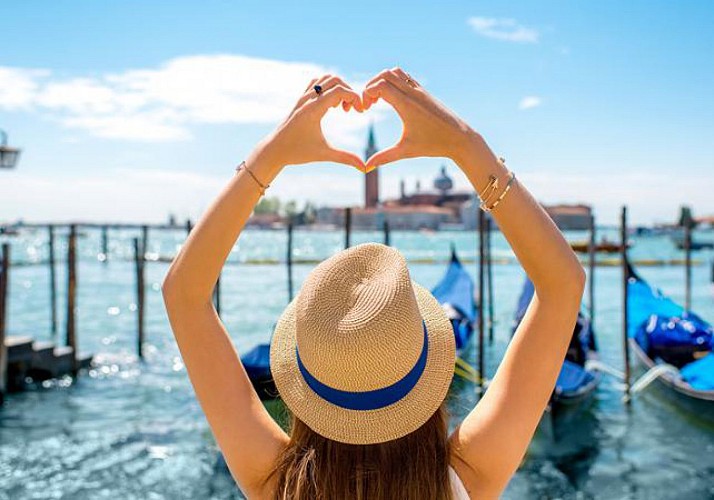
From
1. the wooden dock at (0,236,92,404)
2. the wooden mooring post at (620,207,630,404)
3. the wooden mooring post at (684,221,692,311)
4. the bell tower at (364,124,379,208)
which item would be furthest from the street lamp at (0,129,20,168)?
the bell tower at (364,124,379,208)

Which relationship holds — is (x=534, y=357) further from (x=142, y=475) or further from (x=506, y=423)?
(x=142, y=475)

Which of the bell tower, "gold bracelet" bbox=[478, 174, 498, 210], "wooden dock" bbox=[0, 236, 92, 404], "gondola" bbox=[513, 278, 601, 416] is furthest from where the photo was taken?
the bell tower

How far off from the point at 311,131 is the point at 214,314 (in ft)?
0.79

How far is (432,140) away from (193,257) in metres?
0.30

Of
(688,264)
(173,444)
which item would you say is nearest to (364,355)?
(173,444)

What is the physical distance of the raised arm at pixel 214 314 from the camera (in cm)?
80

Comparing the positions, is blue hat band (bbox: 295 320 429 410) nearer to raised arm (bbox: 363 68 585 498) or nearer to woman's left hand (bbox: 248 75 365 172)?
raised arm (bbox: 363 68 585 498)

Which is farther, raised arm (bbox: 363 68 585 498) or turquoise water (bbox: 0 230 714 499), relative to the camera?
turquoise water (bbox: 0 230 714 499)

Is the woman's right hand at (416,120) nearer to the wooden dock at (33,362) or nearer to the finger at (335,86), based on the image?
the finger at (335,86)

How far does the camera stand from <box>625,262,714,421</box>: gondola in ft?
21.9

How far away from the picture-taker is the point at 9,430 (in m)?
6.15

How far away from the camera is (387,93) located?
749 millimetres

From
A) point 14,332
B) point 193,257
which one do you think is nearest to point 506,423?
point 193,257

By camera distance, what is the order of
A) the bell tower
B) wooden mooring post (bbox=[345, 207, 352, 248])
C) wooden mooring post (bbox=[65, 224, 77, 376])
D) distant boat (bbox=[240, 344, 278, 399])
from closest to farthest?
distant boat (bbox=[240, 344, 278, 399]), wooden mooring post (bbox=[65, 224, 77, 376]), wooden mooring post (bbox=[345, 207, 352, 248]), the bell tower
